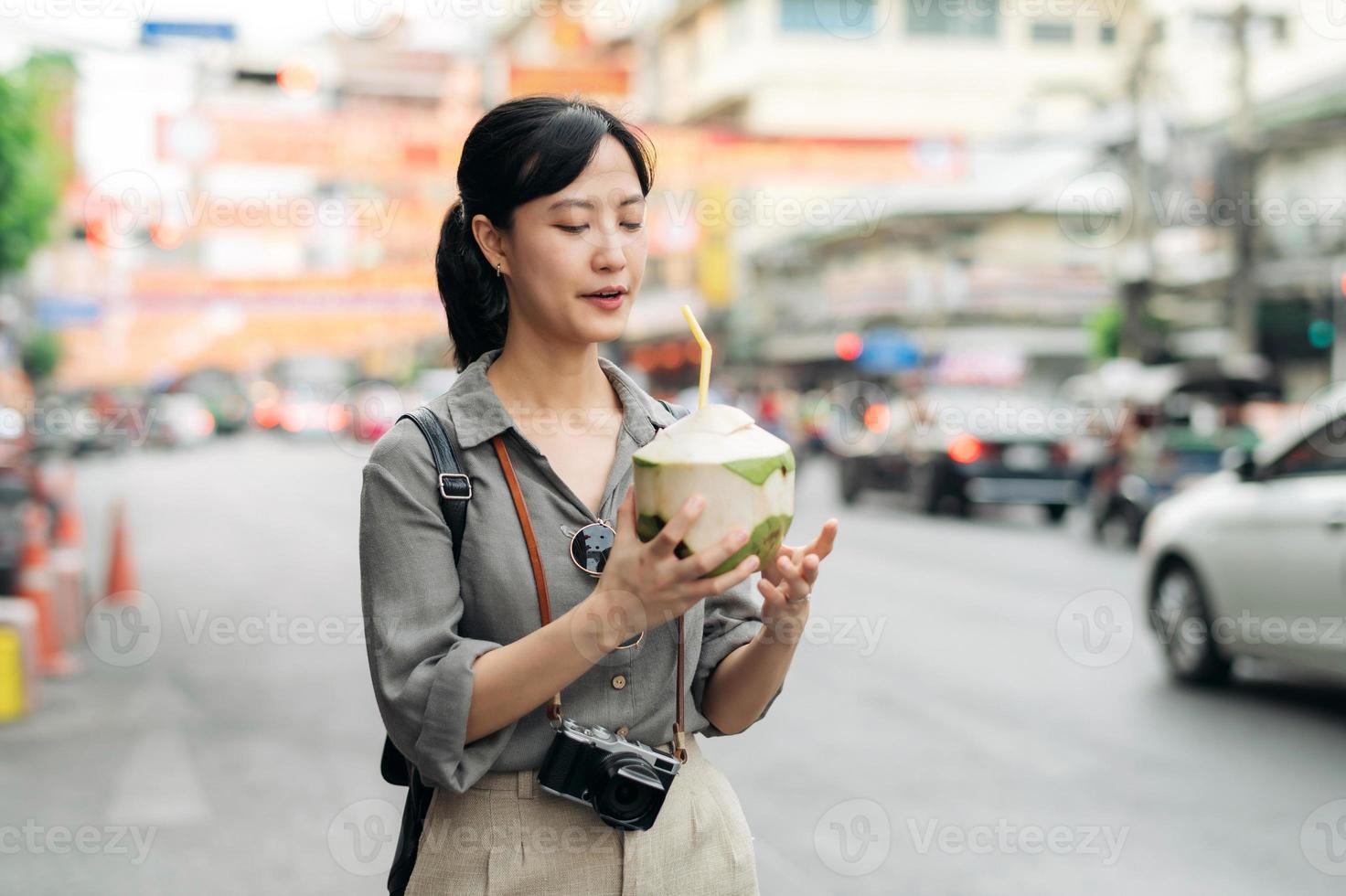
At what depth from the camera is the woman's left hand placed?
183 cm

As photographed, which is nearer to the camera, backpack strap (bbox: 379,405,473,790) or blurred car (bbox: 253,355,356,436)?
backpack strap (bbox: 379,405,473,790)

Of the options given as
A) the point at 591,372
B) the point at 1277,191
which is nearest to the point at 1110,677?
the point at 591,372

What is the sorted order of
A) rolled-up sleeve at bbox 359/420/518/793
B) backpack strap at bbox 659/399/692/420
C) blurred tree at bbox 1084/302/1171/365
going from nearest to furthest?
1. rolled-up sleeve at bbox 359/420/518/793
2. backpack strap at bbox 659/399/692/420
3. blurred tree at bbox 1084/302/1171/365

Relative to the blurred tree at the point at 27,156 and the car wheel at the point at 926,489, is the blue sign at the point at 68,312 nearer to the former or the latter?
the blurred tree at the point at 27,156

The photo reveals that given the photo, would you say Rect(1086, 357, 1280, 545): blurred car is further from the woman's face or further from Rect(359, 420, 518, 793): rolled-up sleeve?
Rect(359, 420, 518, 793): rolled-up sleeve

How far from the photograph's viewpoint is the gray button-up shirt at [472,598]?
1.81 metres

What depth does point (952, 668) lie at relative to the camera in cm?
881

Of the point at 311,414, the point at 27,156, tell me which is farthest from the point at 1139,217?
the point at 311,414

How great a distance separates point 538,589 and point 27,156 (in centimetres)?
1518

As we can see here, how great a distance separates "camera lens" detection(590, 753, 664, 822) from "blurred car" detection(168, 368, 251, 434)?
6012cm

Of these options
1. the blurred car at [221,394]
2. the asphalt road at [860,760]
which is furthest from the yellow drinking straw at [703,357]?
the blurred car at [221,394]

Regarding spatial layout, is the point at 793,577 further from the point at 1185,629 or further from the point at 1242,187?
the point at 1242,187

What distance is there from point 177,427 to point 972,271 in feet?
84.9

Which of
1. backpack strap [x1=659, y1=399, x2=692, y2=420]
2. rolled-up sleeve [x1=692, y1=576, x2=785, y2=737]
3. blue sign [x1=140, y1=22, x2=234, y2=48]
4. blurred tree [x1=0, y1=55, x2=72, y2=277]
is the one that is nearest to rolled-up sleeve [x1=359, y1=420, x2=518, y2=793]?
rolled-up sleeve [x1=692, y1=576, x2=785, y2=737]
